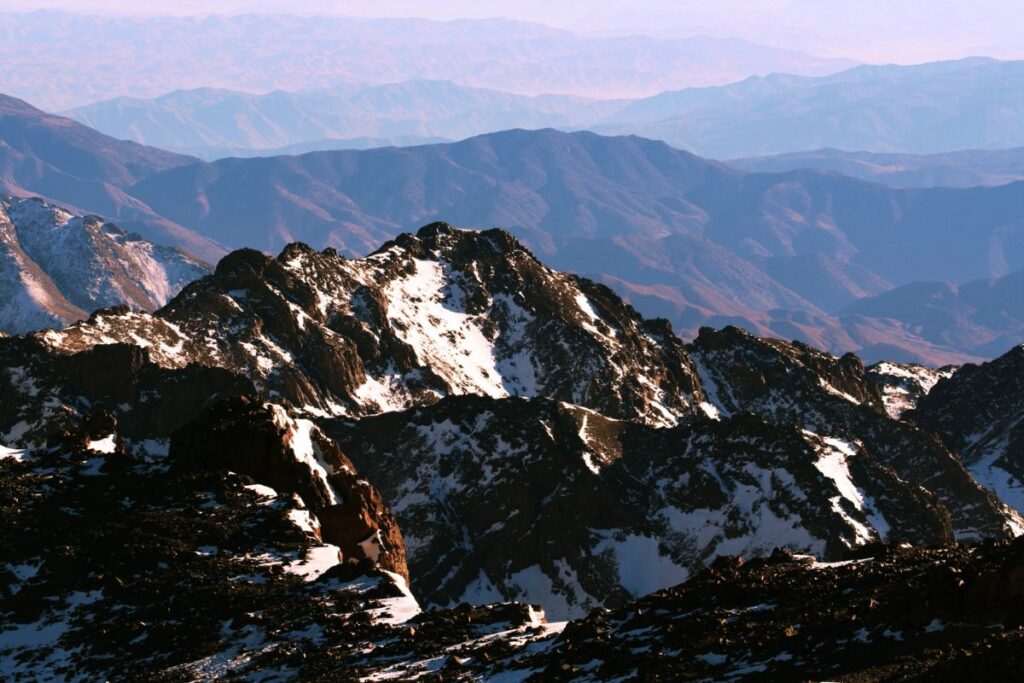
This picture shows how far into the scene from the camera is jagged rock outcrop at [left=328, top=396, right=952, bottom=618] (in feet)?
499

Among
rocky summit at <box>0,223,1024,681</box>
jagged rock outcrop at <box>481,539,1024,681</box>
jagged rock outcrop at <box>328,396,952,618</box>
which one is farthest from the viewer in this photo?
jagged rock outcrop at <box>328,396,952,618</box>

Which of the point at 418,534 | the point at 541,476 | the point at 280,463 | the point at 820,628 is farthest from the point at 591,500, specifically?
the point at 820,628

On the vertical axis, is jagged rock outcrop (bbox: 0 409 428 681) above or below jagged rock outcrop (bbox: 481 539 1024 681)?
above

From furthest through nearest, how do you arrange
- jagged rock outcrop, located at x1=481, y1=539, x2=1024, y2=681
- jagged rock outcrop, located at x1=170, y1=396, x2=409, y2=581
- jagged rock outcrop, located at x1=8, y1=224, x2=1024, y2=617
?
jagged rock outcrop, located at x1=8, y1=224, x2=1024, y2=617 < jagged rock outcrop, located at x1=170, y1=396, x2=409, y2=581 < jagged rock outcrop, located at x1=481, y1=539, x2=1024, y2=681

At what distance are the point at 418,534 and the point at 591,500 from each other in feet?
64.0

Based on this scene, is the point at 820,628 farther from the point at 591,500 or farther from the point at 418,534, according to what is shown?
the point at 591,500

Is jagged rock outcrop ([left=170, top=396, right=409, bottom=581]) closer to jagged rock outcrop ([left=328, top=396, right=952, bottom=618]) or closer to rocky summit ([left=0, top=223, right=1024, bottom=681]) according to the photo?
rocky summit ([left=0, top=223, right=1024, bottom=681])

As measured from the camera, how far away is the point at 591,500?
525ft

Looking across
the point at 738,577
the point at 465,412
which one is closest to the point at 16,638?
the point at 738,577

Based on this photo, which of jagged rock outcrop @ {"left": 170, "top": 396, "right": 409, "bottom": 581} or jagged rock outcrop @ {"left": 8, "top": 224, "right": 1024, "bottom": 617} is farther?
jagged rock outcrop @ {"left": 8, "top": 224, "right": 1024, "bottom": 617}

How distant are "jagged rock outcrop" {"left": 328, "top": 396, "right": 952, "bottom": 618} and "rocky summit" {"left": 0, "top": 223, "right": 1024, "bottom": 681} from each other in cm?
33

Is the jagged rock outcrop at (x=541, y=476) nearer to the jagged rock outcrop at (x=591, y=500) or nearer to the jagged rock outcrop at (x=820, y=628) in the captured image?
A: the jagged rock outcrop at (x=591, y=500)

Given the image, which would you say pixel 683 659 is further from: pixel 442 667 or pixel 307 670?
pixel 307 670

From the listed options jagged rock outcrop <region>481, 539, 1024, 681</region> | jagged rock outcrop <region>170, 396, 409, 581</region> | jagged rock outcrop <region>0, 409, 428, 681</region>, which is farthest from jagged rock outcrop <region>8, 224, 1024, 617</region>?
jagged rock outcrop <region>481, 539, 1024, 681</region>
